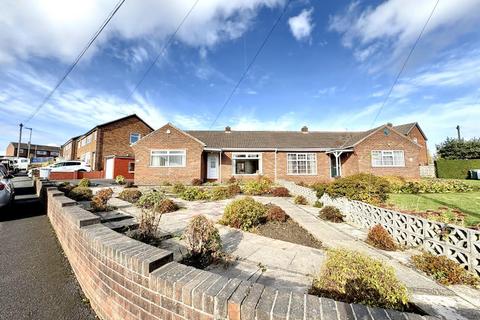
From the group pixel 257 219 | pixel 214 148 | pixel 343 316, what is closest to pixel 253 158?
pixel 214 148

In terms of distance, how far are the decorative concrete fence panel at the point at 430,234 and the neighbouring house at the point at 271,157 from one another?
1350 centimetres

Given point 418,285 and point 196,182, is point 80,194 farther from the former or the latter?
point 418,285

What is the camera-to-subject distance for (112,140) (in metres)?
28.0

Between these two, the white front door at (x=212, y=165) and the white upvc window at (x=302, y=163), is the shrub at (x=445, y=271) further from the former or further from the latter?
the white front door at (x=212, y=165)

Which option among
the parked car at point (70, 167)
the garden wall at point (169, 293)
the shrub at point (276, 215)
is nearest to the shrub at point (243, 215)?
the shrub at point (276, 215)

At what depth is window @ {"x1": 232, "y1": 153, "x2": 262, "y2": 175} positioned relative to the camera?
804 inches

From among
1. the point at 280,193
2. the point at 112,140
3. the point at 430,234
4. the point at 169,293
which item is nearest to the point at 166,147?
the point at 280,193

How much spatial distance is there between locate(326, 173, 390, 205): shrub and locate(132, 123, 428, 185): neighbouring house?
11023mm

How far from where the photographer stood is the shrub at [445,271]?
137 inches

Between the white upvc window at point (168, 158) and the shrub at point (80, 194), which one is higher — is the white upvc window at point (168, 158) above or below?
above

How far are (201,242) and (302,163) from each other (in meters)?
18.2

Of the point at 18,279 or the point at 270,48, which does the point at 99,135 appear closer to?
the point at 270,48

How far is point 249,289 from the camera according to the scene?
1778mm

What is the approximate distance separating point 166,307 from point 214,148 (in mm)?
18265
